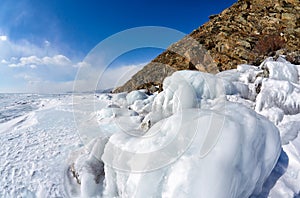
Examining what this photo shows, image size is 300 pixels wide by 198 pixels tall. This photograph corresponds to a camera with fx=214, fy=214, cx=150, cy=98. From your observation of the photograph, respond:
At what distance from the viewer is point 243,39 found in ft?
47.2

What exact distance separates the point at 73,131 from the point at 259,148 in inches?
238

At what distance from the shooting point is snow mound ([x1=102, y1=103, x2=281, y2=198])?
1.83 m

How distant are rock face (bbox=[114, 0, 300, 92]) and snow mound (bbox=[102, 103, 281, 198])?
7.31m

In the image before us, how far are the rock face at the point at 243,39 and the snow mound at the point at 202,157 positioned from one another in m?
7.31

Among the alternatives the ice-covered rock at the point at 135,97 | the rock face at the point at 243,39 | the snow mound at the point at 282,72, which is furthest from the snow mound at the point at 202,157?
the rock face at the point at 243,39

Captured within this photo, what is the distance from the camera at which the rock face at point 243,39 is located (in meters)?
12.3

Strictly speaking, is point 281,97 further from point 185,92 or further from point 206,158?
point 206,158

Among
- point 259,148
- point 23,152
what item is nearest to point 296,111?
point 259,148

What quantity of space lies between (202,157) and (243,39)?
14517 mm

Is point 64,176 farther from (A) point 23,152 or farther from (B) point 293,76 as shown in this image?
(B) point 293,76

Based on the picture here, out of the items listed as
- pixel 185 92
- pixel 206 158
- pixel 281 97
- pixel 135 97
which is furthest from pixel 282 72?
pixel 135 97

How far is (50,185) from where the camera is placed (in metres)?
3.45

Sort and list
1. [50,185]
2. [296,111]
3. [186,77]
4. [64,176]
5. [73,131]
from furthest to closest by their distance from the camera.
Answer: [73,131] → [186,77] → [296,111] → [64,176] → [50,185]

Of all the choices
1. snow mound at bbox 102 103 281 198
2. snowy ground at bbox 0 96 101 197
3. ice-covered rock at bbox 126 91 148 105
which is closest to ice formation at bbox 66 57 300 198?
snow mound at bbox 102 103 281 198
